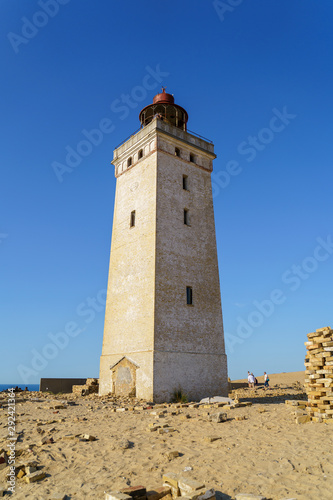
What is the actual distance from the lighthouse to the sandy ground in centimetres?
624

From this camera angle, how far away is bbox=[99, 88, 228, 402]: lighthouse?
712 inches

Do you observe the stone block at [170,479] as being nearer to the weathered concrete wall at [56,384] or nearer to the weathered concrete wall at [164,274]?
the weathered concrete wall at [164,274]

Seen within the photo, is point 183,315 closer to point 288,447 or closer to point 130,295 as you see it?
point 130,295

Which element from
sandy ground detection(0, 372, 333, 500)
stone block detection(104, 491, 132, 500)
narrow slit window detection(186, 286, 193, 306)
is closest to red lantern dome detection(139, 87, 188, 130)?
narrow slit window detection(186, 286, 193, 306)

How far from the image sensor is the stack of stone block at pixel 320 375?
428 inches

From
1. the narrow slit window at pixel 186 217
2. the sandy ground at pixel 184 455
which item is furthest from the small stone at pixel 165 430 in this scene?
the narrow slit window at pixel 186 217

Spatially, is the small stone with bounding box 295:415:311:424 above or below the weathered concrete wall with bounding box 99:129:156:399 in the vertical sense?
below

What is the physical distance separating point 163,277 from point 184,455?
11.8 m

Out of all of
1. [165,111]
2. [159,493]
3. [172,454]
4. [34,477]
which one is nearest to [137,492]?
[159,493]

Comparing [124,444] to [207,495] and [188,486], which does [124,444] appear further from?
[207,495]

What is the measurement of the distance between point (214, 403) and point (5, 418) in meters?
8.63

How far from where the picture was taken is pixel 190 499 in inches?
202

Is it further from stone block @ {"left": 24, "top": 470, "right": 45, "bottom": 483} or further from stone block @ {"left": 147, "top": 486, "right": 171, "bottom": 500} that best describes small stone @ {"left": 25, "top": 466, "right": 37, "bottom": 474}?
stone block @ {"left": 147, "top": 486, "right": 171, "bottom": 500}

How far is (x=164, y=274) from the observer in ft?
62.5
